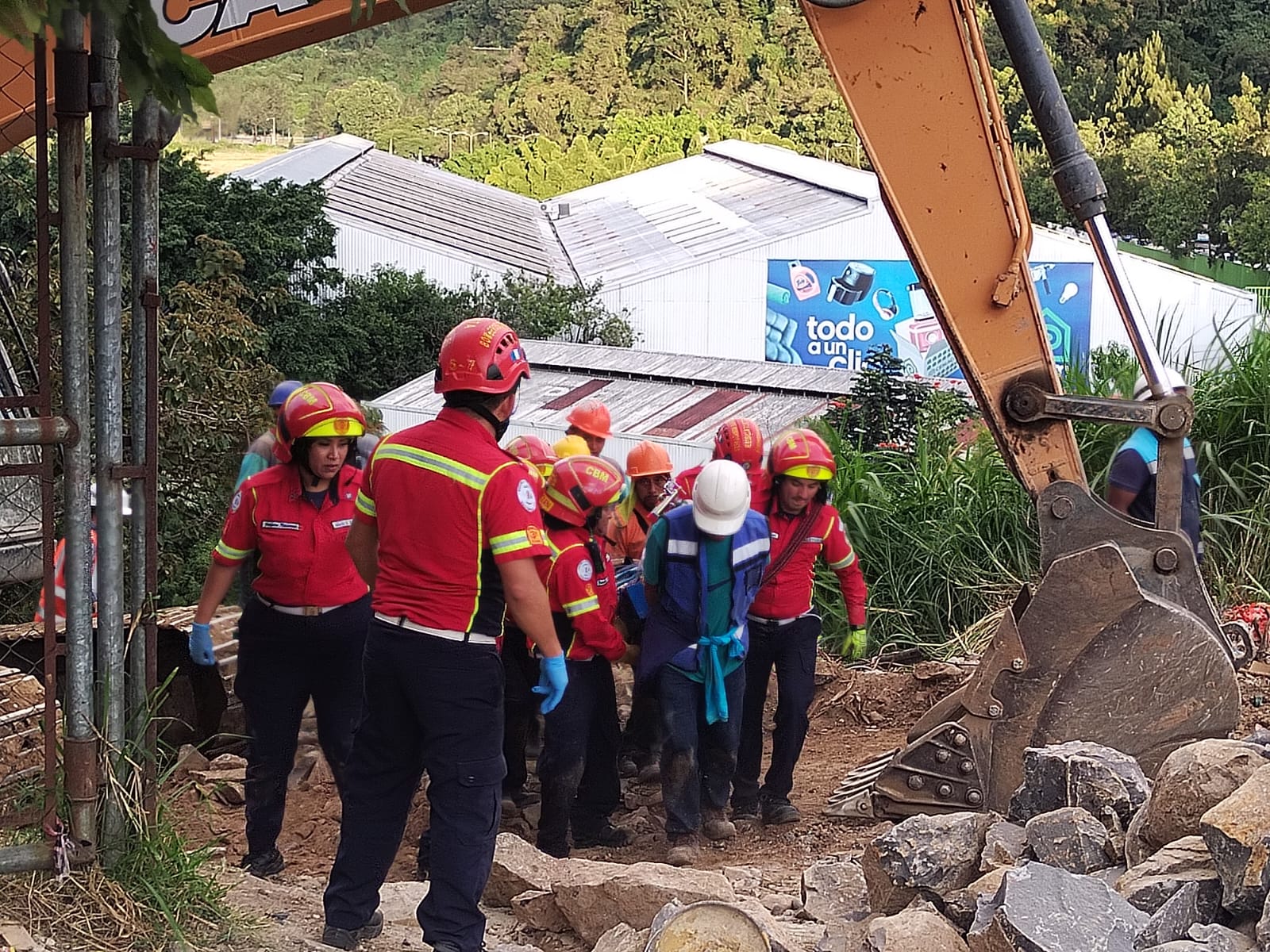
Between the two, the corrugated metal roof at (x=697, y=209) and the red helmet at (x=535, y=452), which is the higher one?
the corrugated metal roof at (x=697, y=209)

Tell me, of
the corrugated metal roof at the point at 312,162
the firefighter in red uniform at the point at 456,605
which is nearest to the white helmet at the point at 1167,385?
the firefighter in red uniform at the point at 456,605

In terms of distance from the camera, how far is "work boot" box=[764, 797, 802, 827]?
6.46m

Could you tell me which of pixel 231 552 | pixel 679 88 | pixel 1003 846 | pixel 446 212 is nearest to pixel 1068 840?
pixel 1003 846

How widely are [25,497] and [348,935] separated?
3.85 meters

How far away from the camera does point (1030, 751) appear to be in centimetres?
475

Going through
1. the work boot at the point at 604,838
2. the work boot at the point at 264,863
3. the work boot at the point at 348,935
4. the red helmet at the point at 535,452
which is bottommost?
the work boot at the point at 604,838

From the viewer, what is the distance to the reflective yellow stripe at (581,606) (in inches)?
213

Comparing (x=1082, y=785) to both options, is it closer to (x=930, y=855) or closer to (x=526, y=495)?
(x=930, y=855)

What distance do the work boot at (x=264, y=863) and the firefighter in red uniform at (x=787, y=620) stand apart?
6.64 ft

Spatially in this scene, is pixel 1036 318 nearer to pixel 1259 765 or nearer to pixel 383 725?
pixel 1259 765

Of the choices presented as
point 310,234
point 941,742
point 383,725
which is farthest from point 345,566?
point 310,234

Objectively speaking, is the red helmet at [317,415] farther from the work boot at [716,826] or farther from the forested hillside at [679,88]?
the forested hillside at [679,88]

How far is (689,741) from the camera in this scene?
5.92 metres

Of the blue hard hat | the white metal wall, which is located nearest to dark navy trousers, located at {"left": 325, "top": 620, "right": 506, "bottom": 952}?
the blue hard hat
